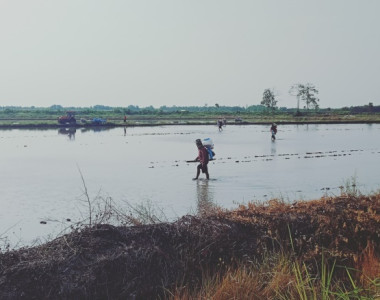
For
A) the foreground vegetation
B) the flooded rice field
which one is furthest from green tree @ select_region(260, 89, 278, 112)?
the flooded rice field

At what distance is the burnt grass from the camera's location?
554 centimetres

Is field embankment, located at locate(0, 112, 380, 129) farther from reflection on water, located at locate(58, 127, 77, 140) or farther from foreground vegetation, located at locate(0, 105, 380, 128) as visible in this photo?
reflection on water, located at locate(58, 127, 77, 140)

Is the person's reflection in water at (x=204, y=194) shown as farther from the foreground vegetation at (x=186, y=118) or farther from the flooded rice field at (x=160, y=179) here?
the foreground vegetation at (x=186, y=118)

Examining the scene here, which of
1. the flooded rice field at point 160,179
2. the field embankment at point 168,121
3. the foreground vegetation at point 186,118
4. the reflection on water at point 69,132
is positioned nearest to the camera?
the flooded rice field at point 160,179

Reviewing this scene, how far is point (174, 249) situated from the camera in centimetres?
620

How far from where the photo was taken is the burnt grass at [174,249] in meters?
5.54

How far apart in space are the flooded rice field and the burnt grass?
5.79ft

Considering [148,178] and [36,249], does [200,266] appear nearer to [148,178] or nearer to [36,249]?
[36,249]

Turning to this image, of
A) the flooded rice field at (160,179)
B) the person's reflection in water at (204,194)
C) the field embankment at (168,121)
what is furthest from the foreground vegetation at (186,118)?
the person's reflection in water at (204,194)

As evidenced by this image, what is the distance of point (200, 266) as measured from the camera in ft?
20.3

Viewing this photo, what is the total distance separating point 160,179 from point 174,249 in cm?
1372

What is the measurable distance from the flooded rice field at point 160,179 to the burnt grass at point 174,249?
5.79 feet

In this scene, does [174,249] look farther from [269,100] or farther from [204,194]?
[269,100]

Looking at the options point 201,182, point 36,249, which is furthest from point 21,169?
point 36,249
